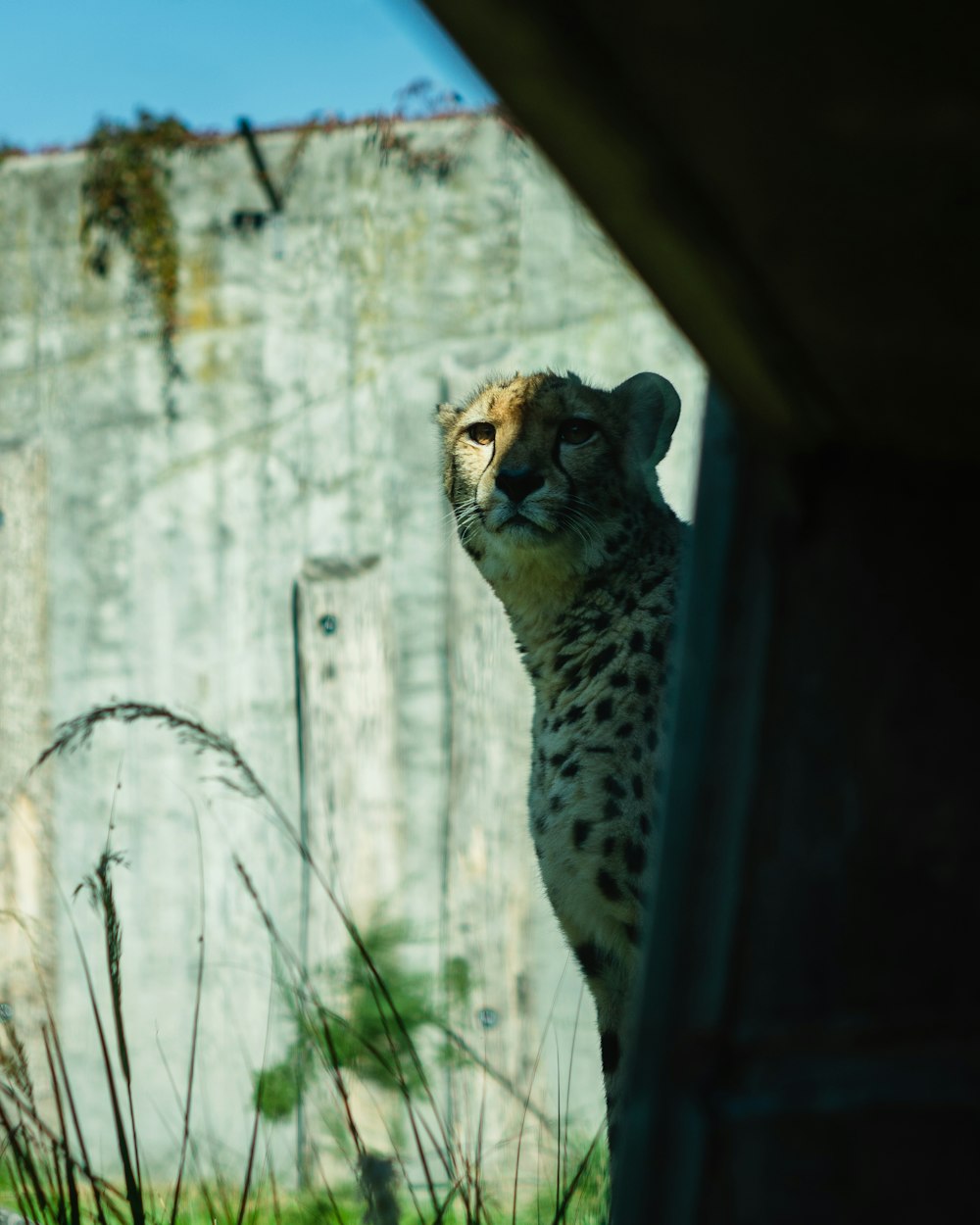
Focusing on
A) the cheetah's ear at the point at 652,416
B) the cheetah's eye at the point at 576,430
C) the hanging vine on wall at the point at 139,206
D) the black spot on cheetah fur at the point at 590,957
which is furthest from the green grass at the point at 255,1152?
the hanging vine on wall at the point at 139,206

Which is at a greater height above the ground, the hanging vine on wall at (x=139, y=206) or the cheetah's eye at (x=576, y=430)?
the hanging vine on wall at (x=139, y=206)

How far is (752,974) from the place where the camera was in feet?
3.03

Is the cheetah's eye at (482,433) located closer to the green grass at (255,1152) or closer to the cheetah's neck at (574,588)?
the cheetah's neck at (574,588)

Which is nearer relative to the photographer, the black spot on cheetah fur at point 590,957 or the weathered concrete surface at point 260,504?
the black spot on cheetah fur at point 590,957

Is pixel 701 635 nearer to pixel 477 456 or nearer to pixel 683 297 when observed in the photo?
pixel 683 297

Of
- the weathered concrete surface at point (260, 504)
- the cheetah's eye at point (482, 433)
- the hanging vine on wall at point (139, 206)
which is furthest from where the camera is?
the hanging vine on wall at point (139, 206)

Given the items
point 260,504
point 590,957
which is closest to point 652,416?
point 590,957

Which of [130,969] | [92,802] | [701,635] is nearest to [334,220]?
[92,802]

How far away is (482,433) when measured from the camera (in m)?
2.64

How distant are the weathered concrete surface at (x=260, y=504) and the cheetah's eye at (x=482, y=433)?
1.98 meters

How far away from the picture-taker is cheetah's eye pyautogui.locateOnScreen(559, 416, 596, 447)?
2.54 metres

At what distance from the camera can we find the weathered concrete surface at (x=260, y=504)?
484cm

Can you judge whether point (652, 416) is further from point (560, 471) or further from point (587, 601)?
point (587, 601)

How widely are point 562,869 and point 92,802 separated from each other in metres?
3.31
